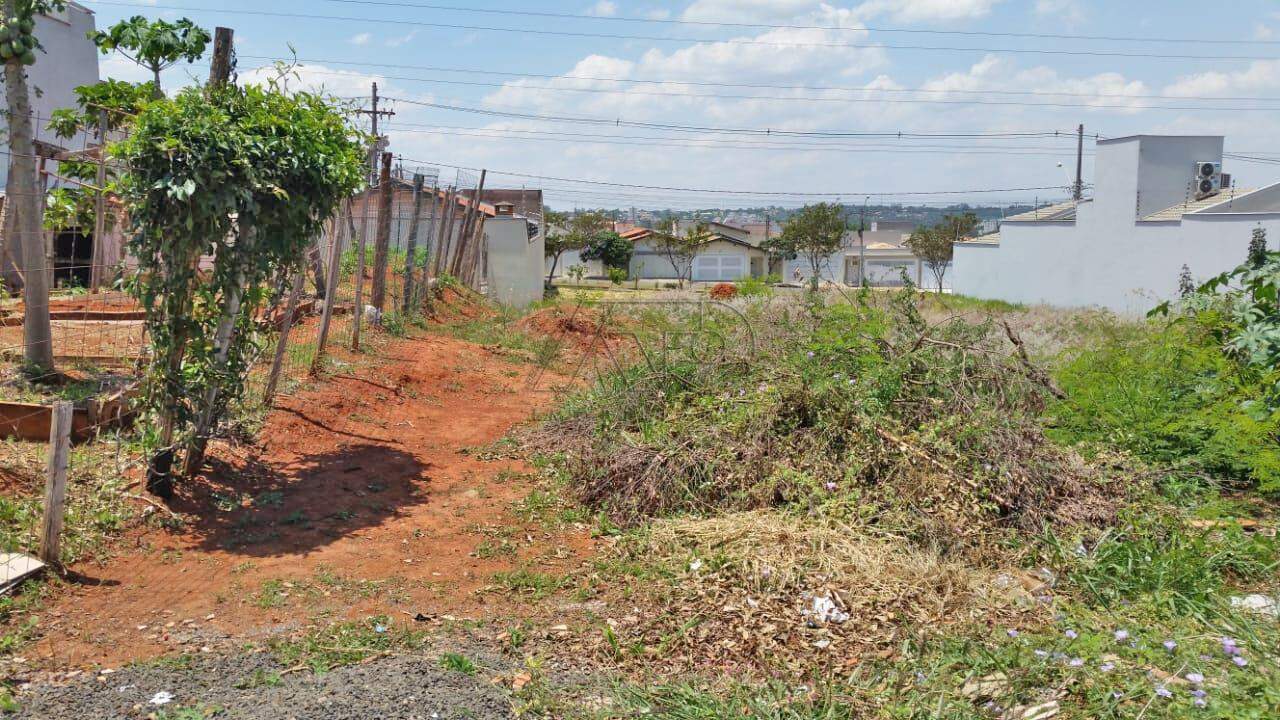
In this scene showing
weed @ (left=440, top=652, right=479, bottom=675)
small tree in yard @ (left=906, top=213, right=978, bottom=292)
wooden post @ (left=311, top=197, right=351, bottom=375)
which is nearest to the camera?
weed @ (left=440, top=652, right=479, bottom=675)

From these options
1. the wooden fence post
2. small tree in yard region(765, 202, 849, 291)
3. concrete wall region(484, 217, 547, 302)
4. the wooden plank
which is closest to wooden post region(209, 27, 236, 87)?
the wooden fence post

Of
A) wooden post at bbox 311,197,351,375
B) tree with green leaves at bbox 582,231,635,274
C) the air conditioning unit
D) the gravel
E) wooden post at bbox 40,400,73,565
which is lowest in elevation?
the gravel

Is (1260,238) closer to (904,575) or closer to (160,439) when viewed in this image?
(904,575)

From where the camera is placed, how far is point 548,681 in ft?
12.9

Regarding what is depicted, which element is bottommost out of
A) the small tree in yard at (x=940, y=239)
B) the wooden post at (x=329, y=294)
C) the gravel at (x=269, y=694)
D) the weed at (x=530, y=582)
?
the gravel at (x=269, y=694)

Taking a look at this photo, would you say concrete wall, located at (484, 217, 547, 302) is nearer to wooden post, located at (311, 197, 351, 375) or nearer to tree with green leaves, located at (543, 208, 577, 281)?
wooden post, located at (311, 197, 351, 375)

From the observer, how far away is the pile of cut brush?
18.3ft

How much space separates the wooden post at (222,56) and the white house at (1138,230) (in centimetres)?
2504

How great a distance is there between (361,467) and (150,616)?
2.70m

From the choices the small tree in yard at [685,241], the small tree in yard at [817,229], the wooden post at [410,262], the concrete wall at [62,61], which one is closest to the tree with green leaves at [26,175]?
the wooden post at [410,262]

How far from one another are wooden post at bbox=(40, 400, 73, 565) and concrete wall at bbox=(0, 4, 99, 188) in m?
14.2

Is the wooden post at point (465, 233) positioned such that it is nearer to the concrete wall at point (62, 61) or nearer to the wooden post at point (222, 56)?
the concrete wall at point (62, 61)

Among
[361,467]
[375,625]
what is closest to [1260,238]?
[361,467]

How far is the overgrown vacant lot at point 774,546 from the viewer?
12.6 ft
